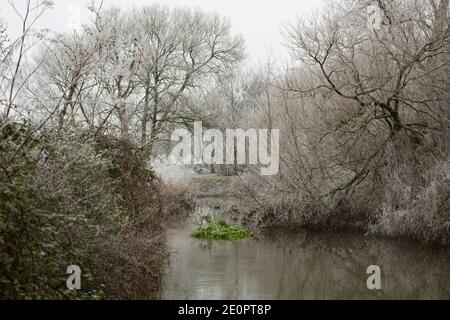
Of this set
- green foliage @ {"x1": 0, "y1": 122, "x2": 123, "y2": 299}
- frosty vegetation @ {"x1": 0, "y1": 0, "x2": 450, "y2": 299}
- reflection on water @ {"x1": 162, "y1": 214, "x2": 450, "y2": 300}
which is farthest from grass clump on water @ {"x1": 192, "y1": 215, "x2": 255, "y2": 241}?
green foliage @ {"x1": 0, "y1": 122, "x2": 123, "y2": 299}

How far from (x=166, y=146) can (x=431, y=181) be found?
1681 centimetres

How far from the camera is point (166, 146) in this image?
28.2 meters

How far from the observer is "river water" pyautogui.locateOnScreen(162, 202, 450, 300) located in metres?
9.29

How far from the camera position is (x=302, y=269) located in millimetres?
11500

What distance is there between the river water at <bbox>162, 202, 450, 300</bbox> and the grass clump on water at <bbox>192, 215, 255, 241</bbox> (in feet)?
1.14

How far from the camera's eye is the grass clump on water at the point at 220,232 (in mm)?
15258

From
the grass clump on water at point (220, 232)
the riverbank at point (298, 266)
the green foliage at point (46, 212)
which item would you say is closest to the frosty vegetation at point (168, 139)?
the green foliage at point (46, 212)

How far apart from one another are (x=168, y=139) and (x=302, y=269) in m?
4.89

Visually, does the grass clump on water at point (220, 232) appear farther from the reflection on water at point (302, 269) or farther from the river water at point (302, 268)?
the reflection on water at point (302, 269)

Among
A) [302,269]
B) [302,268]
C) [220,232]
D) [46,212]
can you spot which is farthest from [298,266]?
[46,212]

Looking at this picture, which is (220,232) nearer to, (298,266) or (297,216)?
(297,216)

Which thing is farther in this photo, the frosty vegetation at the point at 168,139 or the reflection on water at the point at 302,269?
the reflection on water at the point at 302,269

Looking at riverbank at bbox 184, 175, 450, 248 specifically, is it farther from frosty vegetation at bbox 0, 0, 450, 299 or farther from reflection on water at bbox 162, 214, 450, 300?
reflection on water at bbox 162, 214, 450, 300
